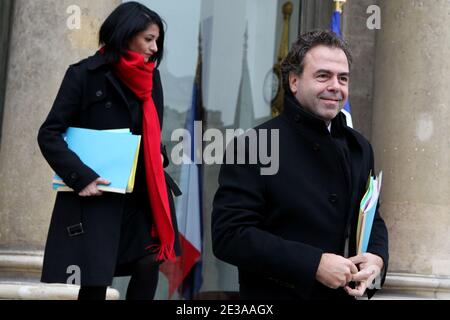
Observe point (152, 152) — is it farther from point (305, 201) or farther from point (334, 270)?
point (334, 270)

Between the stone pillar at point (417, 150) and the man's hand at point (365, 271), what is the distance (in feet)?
12.6

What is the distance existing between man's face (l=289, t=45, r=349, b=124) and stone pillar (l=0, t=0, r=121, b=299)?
336cm

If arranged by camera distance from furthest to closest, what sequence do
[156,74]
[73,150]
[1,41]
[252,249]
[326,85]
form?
1. [1,41]
2. [156,74]
3. [73,150]
4. [326,85]
5. [252,249]

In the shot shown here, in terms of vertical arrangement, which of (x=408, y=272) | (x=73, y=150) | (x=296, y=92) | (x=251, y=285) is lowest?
(x=408, y=272)

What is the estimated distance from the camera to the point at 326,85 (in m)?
3.24

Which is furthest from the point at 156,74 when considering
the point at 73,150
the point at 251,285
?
the point at 251,285

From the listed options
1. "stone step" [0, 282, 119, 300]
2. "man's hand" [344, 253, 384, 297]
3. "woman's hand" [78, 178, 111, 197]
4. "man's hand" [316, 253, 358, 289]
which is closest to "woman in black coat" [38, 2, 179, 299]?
"woman's hand" [78, 178, 111, 197]

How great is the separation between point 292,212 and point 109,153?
61.3 inches

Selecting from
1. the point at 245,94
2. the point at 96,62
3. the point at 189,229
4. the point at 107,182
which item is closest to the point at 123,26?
the point at 96,62

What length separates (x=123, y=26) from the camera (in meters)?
4.60

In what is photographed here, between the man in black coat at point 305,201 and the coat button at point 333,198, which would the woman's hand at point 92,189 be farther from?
the coat button at point 333,198

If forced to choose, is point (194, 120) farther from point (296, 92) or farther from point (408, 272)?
point (296, 92)

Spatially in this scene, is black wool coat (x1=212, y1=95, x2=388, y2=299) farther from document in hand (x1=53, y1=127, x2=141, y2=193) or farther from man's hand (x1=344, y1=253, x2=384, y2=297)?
document in hand (x1=53, y1=127, x2=141, y2=193)

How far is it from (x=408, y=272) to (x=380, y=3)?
7.45 ft
